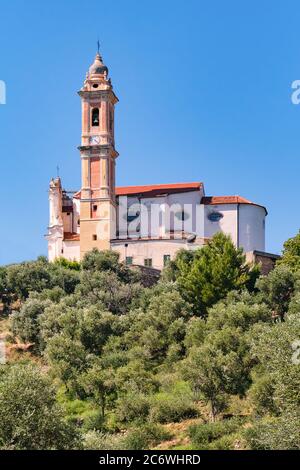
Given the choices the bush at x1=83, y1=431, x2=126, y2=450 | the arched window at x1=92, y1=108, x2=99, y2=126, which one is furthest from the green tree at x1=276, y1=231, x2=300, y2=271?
the bush at x1=83, y1=431, x2=126, y2=450

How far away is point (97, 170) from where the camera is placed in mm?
77312

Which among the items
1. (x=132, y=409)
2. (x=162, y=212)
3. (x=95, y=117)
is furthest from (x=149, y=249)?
(x=132, y=409)

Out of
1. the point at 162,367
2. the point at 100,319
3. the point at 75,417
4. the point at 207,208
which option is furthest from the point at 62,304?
the point at 207,208

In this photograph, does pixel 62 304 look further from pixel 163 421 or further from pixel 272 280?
pixel 163 421

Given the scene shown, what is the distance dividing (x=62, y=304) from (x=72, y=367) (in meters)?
10.8

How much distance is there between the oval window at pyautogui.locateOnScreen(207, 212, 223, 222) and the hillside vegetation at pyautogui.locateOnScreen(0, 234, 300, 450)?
8168mm

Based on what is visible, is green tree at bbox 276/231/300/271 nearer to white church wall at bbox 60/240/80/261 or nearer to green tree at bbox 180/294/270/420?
green tree at bbox 180/294/270/420

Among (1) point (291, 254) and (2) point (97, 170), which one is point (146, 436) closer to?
(1) point (291, 254)

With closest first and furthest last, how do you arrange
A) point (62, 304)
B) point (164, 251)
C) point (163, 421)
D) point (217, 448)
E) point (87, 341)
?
point (217, 448)
point (163, 421)
point (87, 341)
point (62, 304)
point (164, 251)

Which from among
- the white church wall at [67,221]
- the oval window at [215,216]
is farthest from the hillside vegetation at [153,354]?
the oval window at [215,216]

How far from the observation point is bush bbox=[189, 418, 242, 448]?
1576 inches

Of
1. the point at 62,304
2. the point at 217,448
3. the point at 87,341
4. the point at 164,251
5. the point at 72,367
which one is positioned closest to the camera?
the point at 217,448

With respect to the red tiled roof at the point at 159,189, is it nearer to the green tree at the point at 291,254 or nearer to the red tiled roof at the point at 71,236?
the red tiled roof at the point at 71,236

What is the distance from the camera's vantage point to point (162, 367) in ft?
169
